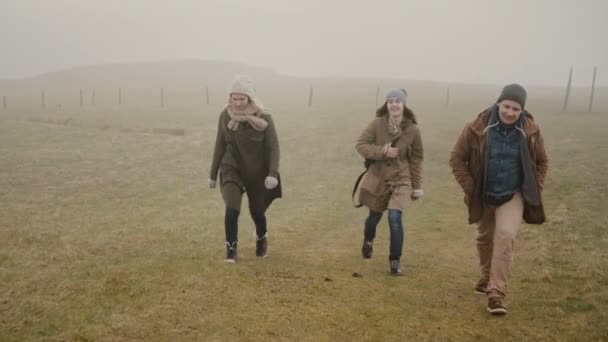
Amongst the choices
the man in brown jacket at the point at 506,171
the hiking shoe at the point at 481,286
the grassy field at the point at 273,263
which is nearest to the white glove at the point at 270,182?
the grassy field at the point at 273,263

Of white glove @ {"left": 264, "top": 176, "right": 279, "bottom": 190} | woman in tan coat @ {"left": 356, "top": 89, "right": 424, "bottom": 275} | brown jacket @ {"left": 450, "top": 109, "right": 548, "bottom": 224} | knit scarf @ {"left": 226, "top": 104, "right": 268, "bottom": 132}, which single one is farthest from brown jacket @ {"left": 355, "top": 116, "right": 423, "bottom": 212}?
knit scarf @ {"left": 226, "top": 104, "right": 268, "bottom": 132}

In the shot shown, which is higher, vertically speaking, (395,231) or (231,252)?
(395,231)

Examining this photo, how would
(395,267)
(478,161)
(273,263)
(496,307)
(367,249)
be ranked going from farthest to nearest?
(367,249) → (273,263) → (395,267) → (478,161) → (496,307)

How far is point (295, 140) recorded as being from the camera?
23953 mm

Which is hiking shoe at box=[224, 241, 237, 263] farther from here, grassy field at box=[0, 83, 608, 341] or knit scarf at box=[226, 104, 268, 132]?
knit scarf at box=[226, 104, 268, 132]

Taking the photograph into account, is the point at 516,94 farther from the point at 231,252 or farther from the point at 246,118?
the point at 231,252

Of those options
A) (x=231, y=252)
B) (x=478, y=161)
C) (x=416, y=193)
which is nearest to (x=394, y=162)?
(x=416, y=193)

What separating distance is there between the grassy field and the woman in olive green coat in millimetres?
916

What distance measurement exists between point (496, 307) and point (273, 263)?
3.19 m

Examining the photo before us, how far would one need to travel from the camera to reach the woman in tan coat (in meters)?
6.61

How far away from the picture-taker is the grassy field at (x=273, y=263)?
504 centimetres

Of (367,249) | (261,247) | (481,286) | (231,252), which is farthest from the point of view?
(367,249)

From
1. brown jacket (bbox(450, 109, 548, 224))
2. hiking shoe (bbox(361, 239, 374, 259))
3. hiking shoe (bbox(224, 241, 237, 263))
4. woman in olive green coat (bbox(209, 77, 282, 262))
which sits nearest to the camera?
brown jacket (bbox(450, 109, 548, 224))

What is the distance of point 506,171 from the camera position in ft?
17.5
